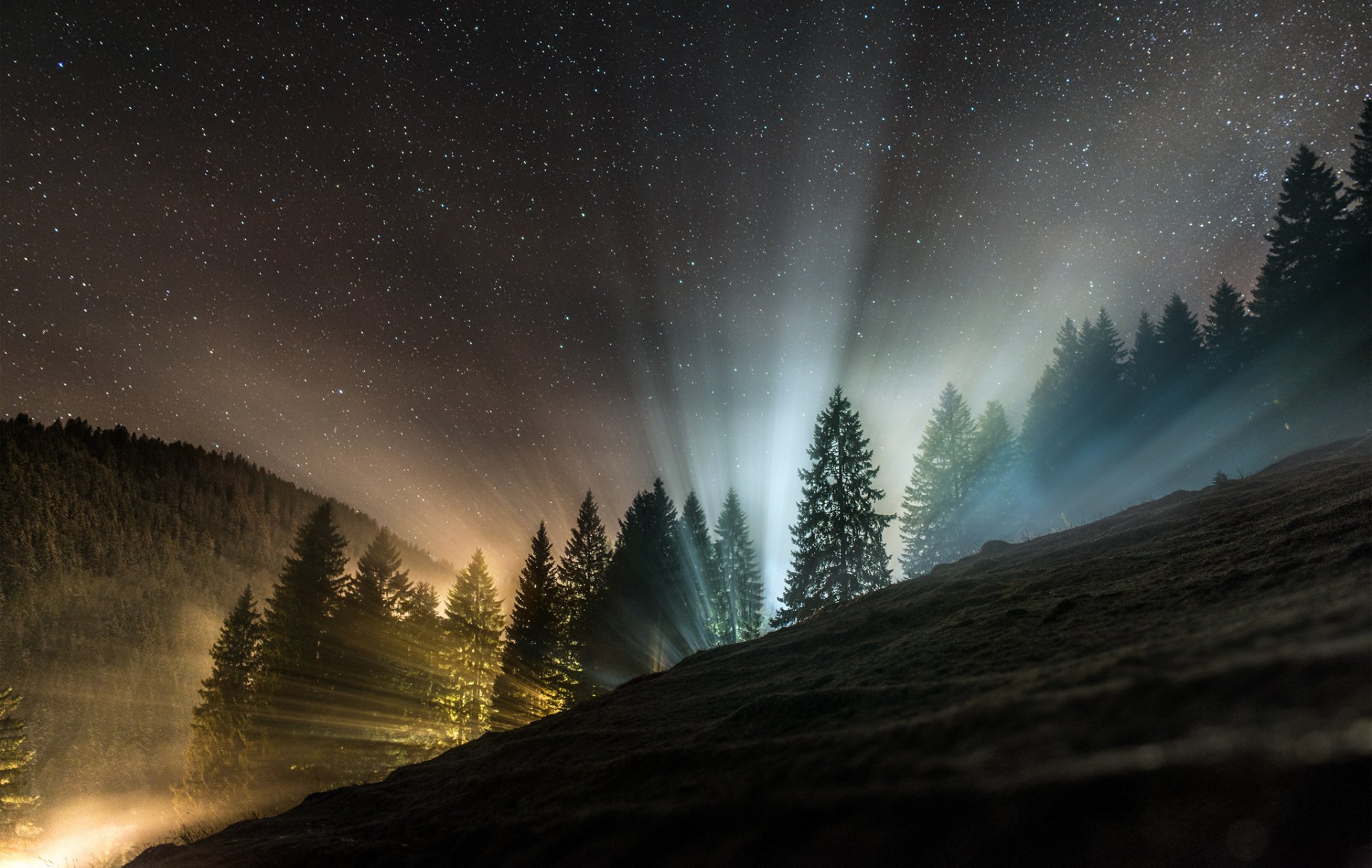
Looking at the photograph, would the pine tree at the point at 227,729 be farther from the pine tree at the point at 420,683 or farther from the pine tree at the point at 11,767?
the pine tree at the point at 11,767

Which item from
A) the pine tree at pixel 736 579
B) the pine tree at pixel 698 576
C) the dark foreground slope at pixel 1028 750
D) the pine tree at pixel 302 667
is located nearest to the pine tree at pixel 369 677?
the pine tree at pixel 302 667

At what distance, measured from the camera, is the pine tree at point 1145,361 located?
3541 cm

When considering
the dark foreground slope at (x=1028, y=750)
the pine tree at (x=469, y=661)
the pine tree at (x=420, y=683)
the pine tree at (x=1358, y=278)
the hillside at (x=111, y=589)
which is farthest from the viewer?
the hillside at (x=111, y=589)

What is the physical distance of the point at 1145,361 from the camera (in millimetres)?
36406

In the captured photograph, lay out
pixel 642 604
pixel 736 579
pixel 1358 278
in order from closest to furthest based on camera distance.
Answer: pixel 1358 278 < pixel 642 604 < pixel 736 579

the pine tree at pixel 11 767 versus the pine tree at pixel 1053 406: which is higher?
the pine tree at pixel 1053 406

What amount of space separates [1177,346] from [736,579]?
33.2m

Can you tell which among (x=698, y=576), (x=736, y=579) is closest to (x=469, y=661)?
(x=698, y=576)

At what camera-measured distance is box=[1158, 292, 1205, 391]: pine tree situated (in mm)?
33175

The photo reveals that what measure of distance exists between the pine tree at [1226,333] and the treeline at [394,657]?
108ft

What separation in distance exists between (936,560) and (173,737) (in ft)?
349

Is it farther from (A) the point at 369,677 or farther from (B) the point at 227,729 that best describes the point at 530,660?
(B) the point at 227,729

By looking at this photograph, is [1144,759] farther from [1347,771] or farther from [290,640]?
[290,640]

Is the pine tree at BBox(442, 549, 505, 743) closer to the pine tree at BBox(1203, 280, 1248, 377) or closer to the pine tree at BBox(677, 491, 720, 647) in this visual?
the pine tree at BBox(677, 491, 720, 647)
